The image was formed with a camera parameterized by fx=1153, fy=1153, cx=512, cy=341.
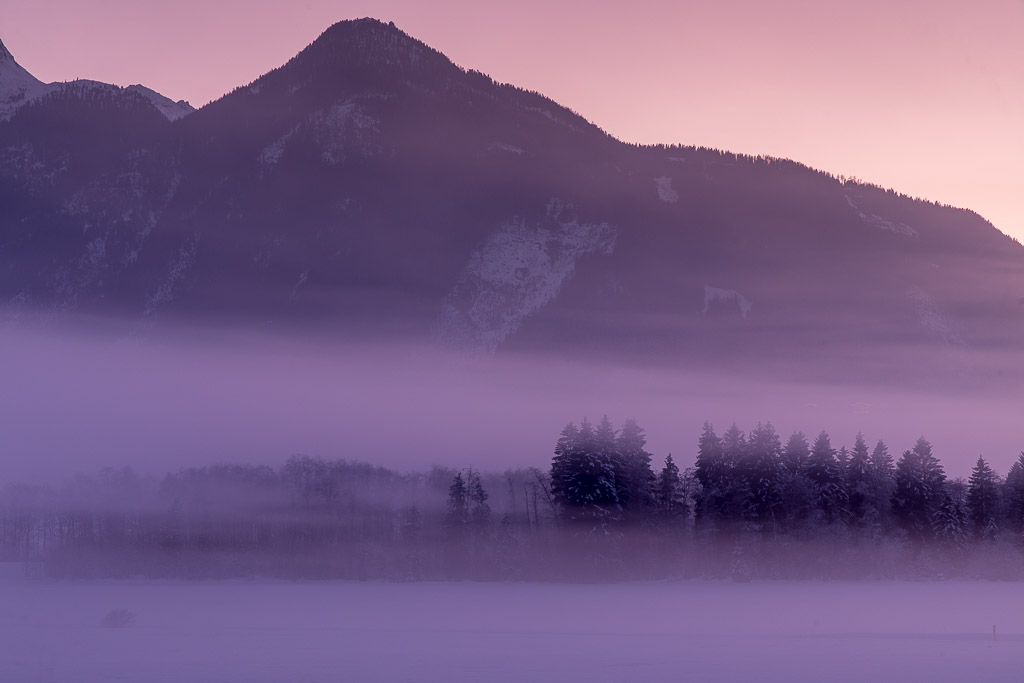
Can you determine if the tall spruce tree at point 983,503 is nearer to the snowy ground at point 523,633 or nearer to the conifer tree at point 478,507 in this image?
the snowy ground at point 523,633

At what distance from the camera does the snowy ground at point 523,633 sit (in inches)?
1887

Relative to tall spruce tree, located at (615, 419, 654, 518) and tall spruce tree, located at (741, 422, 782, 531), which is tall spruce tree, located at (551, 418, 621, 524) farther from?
tall spruce tree, located at (741, 422, 782, 531)

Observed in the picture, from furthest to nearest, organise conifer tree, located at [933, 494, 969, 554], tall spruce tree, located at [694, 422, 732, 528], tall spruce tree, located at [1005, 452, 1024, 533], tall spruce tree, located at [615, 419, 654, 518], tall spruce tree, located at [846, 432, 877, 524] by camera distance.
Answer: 1. tall spruce tree, located at [1005, 452, 1024, 533]
2. conifer tree, located at [933, 494, 969, 554]
3. tall spruce tree, located at [846, 432, 877, 524]
4. tall spruce tree, located at [694, 422, 732, 528]
5. tall spruce tree, located at [615, 419, 654, 518]

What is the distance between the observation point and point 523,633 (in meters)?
61.6

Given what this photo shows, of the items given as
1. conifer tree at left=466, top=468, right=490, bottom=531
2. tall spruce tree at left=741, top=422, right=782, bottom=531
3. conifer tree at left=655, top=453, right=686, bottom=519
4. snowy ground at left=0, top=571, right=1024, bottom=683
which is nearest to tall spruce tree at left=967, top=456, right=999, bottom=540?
snowy ground at left=0, top=571, right=1024, bottom=683

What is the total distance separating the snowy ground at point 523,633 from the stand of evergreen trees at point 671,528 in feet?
13.8

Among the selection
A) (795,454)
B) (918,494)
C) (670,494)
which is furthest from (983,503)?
(670,494)

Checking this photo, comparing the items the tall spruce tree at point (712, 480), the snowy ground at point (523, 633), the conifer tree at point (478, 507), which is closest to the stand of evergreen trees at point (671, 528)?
the tall spruce tree at point (712, 480)

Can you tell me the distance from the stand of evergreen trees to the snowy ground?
166 inches

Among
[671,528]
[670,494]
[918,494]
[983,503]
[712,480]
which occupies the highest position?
[712,480]

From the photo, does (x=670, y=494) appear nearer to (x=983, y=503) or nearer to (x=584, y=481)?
(x=584, y=481)

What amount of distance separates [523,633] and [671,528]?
3457 centimetres

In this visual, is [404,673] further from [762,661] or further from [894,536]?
[894,536]

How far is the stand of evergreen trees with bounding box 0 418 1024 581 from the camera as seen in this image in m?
90.6
